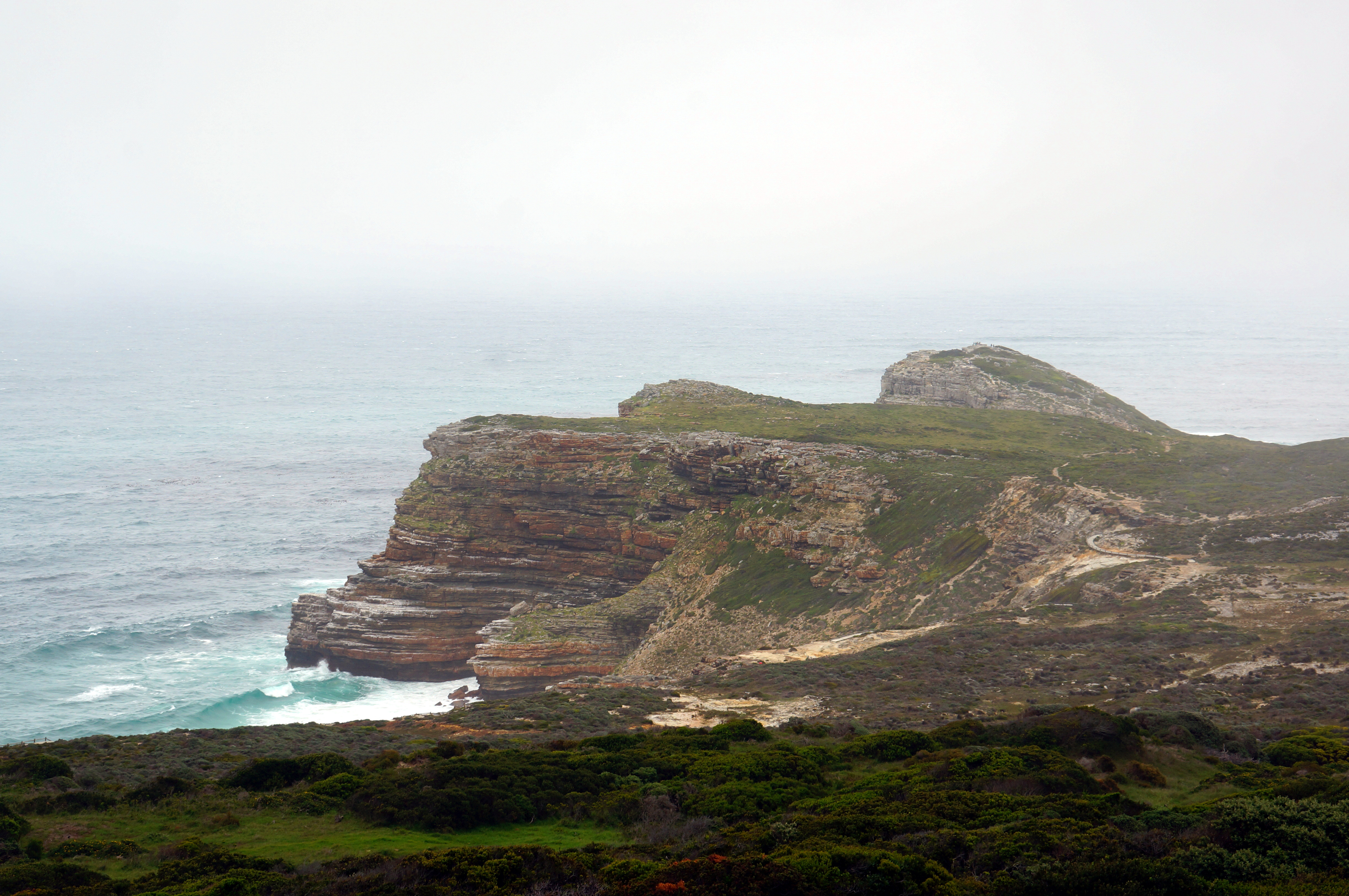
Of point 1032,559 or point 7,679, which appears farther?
point 7,679

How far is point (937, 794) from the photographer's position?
2002cm

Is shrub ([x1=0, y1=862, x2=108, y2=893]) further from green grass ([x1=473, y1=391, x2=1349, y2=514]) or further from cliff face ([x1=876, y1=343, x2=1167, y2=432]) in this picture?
cliff face ([x1=876, y1=343, x2=1167, y2=432])

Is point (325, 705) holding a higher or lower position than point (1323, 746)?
lower

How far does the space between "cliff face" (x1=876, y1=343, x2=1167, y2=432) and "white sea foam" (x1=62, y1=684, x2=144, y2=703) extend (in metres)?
57.3

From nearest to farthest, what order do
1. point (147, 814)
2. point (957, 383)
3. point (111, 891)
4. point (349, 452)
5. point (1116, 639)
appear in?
point (111, 891) < point (147, 814) < point (1116, 639) < point (957, 383) < point (349, 452)

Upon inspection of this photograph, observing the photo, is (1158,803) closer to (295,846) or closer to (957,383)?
(295,846)

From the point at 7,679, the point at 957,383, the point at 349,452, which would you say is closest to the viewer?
the point at 7,679

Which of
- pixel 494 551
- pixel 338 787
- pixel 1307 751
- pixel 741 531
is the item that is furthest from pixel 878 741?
pixel 494 551

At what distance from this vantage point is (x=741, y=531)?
184 feet

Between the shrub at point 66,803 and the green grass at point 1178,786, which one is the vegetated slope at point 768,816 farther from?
the shrub at point 66,803

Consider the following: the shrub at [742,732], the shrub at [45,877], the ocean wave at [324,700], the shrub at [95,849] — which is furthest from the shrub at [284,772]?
the ocean wave at [324,700]

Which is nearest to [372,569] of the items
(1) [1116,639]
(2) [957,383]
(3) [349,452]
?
(1) [1116,639]

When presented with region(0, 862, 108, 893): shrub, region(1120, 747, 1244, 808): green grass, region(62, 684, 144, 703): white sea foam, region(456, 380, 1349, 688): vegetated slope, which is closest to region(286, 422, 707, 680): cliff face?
region(456, 380, 1349, 688): vegetated slope

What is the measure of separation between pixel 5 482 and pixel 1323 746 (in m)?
118
